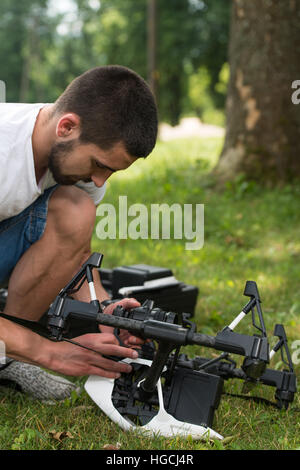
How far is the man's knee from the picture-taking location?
8.80ft

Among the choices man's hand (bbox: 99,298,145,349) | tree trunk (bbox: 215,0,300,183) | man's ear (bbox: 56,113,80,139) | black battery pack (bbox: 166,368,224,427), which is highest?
tree trunk (bbox: 215,0,300,183)

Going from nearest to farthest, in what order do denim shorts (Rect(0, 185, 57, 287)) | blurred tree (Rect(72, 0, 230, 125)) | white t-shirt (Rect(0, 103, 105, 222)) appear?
white t-shirt (Rect(0, 103, 105, 222)) < denim shorts (Rect(0, 185, 57, 287)) < blurred tree (Rect(72, 0, 230, 125))

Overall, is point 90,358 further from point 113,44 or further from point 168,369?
point 113,44

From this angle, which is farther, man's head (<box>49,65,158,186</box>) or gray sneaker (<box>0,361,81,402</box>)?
gray sneaker (<box>0,361,81,402</box>)

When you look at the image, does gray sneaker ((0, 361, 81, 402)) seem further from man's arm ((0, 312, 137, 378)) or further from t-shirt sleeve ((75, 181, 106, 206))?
t-shirt sleeve ((75, 181, 106, 206))

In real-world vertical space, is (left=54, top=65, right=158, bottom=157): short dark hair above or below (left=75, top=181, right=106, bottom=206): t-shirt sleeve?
above

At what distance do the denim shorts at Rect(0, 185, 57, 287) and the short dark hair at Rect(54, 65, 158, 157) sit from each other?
40cm

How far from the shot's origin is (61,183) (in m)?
2.61

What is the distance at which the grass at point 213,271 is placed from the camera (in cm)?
219

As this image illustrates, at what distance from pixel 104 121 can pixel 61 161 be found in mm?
265

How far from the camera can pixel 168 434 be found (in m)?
2.17

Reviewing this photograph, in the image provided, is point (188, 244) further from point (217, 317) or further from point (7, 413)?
point (7, 413)

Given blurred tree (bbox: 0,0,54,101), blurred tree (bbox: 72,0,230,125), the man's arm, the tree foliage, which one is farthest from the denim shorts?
blurred tree (bbox: 0,0,54,101)

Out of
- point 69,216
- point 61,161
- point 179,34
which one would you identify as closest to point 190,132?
point 179,34
